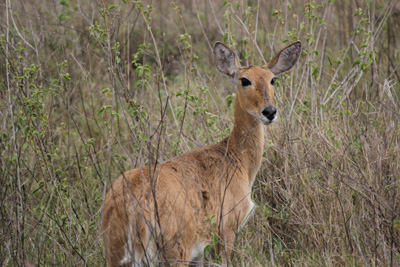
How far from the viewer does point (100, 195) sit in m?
5.47

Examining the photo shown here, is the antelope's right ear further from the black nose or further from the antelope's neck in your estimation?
the black nose

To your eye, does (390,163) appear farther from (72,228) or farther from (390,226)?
(72,228)

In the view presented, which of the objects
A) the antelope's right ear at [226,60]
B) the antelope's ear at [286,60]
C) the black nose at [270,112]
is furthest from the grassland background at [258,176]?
the black nose at [270,112]

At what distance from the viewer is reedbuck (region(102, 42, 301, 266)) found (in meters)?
3.45

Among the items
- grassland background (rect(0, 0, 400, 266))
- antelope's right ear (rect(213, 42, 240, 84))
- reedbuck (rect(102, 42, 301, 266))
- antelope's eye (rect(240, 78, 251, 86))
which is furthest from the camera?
antelope's right ear (rect(213, 42, 240, 84))

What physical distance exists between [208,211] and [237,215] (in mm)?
287

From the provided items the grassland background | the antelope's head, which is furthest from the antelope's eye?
the grassland background

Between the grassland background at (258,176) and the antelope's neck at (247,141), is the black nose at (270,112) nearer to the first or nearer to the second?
the antelope's neck at (247,141)

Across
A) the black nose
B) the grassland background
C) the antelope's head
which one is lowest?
the grassland background

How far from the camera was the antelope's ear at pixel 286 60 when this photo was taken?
16.2 feet

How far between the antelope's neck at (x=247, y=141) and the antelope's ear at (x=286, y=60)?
0.50m

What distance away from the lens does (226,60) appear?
492 cm

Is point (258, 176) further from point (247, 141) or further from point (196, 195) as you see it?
point (196, 195)

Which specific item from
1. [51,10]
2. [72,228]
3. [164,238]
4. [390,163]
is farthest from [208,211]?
[51,10]
